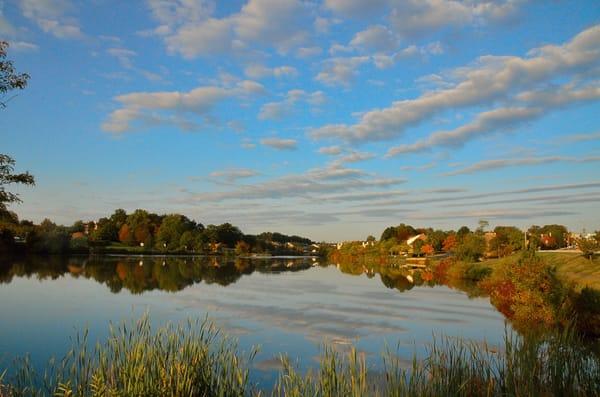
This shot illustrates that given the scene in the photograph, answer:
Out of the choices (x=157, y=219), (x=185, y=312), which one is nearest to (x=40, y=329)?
(x=185, y=312)

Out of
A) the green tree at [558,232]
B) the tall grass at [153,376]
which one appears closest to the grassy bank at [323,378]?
the tall grass at [153,376]

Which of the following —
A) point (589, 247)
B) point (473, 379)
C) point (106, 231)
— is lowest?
point (473, 379)

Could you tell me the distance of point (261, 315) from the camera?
83.8ft

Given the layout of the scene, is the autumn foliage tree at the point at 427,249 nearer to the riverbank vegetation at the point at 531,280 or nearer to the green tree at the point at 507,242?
the riverbank vegetation at the point at 531,280

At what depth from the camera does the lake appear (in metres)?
17.3

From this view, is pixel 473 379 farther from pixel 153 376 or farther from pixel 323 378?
pixel 153 376

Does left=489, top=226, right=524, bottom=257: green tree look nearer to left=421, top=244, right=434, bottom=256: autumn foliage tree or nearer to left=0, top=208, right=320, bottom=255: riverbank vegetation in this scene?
left=421, top=244, right=434, bottom=256: autumn foliage tree

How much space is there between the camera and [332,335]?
66.3 ft

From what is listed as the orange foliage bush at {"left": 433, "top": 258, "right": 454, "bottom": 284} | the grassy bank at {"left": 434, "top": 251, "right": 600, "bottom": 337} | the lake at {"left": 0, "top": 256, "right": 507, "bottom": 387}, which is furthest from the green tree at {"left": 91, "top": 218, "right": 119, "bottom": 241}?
the grassy bank at {"left": 434, "top": 251, "right": 600, "bottom": 337}

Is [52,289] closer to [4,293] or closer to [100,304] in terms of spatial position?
[4,293]

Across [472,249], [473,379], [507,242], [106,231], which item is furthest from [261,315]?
[106,231]

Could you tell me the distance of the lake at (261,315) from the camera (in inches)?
681

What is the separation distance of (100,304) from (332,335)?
14.4 meters

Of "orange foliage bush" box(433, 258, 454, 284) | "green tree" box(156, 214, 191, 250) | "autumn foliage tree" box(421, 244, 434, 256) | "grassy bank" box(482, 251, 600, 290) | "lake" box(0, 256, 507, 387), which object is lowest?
"lake" box(0, 256, 507, 387)
